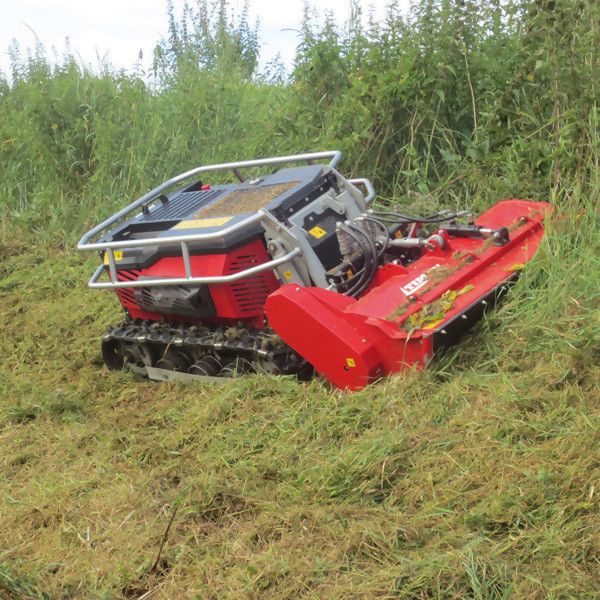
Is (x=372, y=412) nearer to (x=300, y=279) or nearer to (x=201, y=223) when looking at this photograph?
(x=300, y=279)

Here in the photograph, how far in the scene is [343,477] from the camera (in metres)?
3.86

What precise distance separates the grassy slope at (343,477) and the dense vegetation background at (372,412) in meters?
0.01

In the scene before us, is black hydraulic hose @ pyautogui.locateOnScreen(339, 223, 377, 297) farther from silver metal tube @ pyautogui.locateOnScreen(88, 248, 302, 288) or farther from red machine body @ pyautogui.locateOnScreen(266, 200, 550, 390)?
silver metal tube @ pyautogui.locateOnScreen(88, 248, 302, 288)

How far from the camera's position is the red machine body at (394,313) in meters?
4.57

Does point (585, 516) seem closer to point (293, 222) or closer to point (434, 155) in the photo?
point (293, 222)

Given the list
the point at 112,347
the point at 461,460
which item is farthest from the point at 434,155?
the point at 461,460

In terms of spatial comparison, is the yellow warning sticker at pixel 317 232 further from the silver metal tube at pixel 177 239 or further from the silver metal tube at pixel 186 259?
the silver metal tube at pixel 186 259

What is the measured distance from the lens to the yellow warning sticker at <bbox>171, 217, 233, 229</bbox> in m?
5.29

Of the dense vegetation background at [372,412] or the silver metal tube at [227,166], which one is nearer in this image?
the dense vegetation background at [372,412]

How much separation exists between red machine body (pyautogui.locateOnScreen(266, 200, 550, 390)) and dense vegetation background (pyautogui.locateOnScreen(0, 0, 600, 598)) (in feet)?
0.39

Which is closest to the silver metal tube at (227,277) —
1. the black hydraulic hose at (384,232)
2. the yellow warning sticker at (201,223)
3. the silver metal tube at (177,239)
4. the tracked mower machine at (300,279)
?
the tracked mower machine at (300,279)

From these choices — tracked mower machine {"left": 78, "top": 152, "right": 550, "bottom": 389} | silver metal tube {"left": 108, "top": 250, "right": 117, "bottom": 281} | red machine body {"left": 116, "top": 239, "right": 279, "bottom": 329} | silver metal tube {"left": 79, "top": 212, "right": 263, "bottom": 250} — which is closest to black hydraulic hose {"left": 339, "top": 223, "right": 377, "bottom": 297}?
tracked mower machine {"left": 78, "top": 152, "right": 550, "bottom": 389}

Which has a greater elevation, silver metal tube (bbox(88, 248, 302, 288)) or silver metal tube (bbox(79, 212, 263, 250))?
silver metal tube (bbox(79, 212, 263, 250))

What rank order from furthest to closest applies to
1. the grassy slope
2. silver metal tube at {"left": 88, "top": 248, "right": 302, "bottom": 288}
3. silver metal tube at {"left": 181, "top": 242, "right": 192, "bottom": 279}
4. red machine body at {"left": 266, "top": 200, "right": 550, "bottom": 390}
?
silver metal tube at {"left": 181, "top": 242, "right": 192, "bottom": 279} → silver metal tube at {"left": 88, "top": 248, "right": 302, "bottom": 288} → red machine body at {"left": 266, "top": 200, "right": 550, "bottom": 390} → the grassy slope
